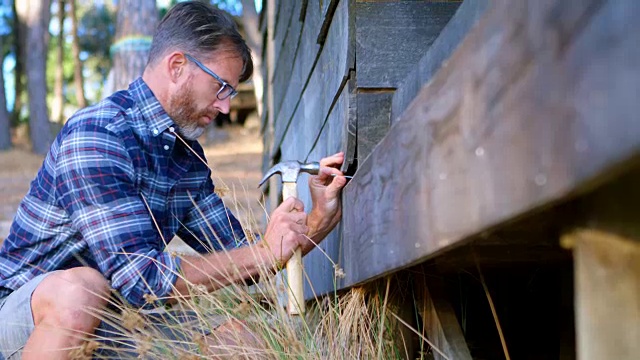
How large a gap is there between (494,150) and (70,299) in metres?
1.63

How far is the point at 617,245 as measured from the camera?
3.08 feet

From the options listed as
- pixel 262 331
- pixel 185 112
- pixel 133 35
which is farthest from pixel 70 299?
pixel 133 35

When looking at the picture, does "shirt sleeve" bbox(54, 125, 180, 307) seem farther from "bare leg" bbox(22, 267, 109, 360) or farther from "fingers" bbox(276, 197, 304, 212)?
"fingers" bbox(276, 197, 304, 212)

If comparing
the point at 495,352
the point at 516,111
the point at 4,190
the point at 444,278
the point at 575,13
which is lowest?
the point at 4,190

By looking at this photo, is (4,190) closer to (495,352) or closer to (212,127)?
(212,127)

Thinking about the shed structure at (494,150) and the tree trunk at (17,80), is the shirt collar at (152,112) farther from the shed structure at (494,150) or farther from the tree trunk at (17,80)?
the tree trunk at (17,80)

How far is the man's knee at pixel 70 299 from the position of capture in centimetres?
226

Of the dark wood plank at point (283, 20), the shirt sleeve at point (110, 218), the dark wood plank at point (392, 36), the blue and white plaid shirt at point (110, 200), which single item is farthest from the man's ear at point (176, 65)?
the dark wood plank at point (283, 20)

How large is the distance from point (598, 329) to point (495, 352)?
2.24m

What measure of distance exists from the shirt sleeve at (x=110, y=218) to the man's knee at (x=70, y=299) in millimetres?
81

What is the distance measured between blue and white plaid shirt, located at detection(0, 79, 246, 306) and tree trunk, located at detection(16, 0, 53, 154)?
15239 millimetres

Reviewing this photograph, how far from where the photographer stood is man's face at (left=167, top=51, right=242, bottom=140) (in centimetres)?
274

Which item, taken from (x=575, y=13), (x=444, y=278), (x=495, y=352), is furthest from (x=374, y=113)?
(x=575, y=13)

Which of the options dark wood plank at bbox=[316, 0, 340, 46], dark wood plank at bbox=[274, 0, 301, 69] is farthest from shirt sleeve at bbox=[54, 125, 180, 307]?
dark wood plank at bbox=[274, 0, 301, 69]
